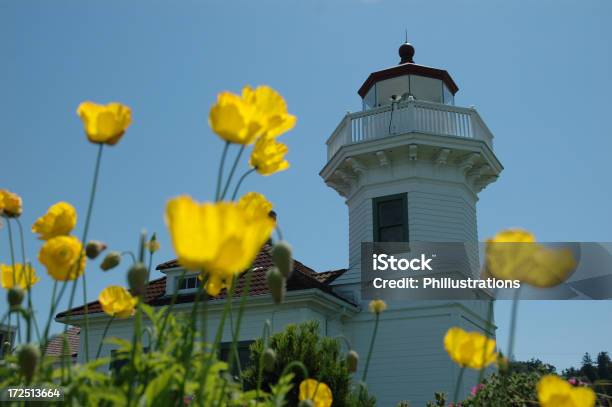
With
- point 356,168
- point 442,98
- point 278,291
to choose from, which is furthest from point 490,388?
point 442,98

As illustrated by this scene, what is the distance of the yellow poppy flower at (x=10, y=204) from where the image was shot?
1.68 metres

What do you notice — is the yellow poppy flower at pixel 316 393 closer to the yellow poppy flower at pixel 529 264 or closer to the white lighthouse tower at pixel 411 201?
the yellow poppy flower at pixel 529 264

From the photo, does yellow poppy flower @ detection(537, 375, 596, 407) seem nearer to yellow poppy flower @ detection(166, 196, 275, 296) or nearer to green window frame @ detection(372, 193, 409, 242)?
yellow poppy flower @ detection(166, 196, 275, 296)

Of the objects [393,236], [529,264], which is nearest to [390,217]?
[393,236]

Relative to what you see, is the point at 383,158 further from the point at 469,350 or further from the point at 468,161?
the point at 469,350

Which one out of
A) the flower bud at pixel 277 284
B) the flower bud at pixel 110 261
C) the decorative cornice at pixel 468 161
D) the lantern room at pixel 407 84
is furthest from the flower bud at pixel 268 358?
the lantern room at pixel 407 84

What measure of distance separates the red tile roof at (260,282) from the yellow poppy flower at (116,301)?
10077 mm

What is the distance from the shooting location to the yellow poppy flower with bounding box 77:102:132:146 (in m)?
1.30

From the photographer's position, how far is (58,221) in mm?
1567

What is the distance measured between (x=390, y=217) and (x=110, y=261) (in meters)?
13.0

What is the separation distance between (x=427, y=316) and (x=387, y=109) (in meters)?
5.08

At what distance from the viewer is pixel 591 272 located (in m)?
13.0

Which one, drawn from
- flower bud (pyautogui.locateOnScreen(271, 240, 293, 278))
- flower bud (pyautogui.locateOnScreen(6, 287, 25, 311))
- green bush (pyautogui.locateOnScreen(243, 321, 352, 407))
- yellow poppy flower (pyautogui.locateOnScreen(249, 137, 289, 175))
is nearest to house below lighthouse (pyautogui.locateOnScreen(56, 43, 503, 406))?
green bush (pyautogui.locateOnScreen(243, 321, 352, 407))

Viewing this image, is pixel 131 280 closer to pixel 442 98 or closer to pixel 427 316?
pixel 427 316
